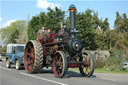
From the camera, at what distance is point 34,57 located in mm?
15422

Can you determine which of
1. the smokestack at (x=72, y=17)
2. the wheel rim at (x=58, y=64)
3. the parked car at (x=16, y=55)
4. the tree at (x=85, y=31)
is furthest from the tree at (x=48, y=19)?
the wheel rim at (x=58, y=64)

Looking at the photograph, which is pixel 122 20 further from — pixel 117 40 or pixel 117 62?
pixel 117 62

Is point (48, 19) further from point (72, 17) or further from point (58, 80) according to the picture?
point (58, 80)

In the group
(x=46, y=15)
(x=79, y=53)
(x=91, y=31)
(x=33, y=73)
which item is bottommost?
(x=33, y=73)

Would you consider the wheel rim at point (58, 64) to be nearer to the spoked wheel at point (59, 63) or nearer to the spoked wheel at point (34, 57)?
the spoked wheel at point (59, 63)

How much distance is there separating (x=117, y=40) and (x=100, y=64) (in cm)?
1771

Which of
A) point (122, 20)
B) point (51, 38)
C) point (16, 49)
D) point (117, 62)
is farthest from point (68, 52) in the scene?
point (122, 20)

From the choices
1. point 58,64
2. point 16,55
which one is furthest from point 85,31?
point 58,64

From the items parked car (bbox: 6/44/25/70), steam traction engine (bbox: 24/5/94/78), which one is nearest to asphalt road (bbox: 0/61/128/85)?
steam traction engine (bbox: 24/5/94/78)

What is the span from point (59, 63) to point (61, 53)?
749 millimetres

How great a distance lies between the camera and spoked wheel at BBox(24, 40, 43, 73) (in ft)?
49.1

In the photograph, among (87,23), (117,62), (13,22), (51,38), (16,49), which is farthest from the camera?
(13,22)

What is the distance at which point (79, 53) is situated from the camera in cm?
1423

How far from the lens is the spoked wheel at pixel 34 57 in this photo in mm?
14961
